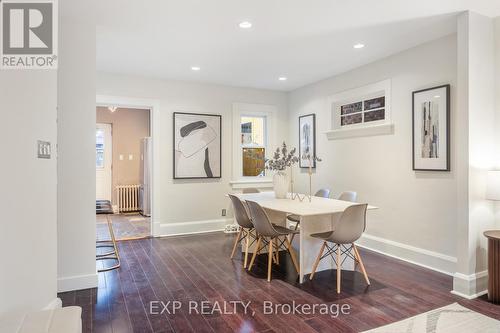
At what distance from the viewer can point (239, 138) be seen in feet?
20.1

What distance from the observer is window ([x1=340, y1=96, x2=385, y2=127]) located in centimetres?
451

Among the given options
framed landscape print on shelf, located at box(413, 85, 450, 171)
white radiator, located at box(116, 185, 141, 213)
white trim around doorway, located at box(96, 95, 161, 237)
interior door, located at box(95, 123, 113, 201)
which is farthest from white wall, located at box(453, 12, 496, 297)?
interior door, located at box(95, 123, 113, 201)

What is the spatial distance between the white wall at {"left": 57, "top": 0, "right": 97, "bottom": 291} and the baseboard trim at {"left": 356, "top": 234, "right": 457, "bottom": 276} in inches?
136

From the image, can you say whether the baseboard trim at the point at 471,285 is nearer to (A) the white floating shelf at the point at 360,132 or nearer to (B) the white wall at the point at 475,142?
(B) the white wall at the point at 475,142

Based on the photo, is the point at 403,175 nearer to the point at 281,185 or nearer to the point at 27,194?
A: the point at 281,185

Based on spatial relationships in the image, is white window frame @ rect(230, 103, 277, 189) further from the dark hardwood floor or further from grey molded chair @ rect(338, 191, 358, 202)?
grey molded chair @ rect(338, 191, 358, 202)

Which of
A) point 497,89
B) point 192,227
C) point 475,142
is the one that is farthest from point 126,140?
point 497,89

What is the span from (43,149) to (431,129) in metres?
3.77

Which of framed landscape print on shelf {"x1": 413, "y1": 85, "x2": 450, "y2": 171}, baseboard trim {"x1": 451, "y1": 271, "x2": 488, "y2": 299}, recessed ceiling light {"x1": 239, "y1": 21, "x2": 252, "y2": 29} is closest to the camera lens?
baseboard trim {"x1": 451, "y1": 271, "x2": 488, "y2": 299}

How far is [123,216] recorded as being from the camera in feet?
24.5

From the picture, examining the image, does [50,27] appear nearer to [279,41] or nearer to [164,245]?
[279,41]

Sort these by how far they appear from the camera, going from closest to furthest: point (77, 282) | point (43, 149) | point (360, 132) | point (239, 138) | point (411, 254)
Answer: point (43, 149), point (77, 282), point (411, 254), point (360, 132), point (239, 138)

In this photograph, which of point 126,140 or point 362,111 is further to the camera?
point 126,140

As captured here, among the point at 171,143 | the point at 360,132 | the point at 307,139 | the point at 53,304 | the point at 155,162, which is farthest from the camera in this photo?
the point at 307,139
